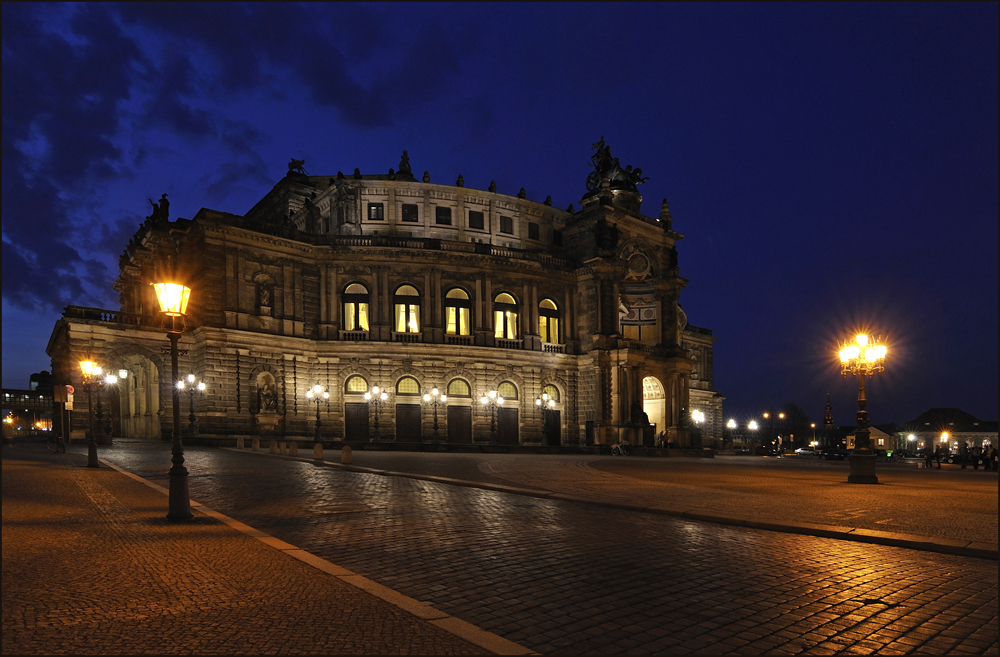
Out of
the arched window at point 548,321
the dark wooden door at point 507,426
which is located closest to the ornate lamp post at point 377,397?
the dark wooden door at point 507,426

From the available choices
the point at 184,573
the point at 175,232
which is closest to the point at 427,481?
the point at 184,573

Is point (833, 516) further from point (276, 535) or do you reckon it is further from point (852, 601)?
point (276, 535)

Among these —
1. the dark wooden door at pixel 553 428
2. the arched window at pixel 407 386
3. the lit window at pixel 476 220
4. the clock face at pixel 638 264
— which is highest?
the lit window at pixel 476 220

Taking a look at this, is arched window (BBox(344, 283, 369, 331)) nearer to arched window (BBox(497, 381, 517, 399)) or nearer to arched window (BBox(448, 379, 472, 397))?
arched window (BBox(448, 379, 472, 397))

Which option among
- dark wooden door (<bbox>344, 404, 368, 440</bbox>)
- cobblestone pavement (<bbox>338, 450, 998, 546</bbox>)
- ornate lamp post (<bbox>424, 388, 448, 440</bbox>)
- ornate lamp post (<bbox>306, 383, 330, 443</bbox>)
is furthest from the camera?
ornate lamp post (<bbox>424, 388, 448, 440</bbox>)

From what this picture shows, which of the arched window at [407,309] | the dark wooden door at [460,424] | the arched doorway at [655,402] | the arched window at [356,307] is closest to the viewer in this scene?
the arched window at [356,307]

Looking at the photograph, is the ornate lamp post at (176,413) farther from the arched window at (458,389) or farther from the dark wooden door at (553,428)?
the dark wooden door at (553,428)

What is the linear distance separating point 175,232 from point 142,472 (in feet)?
101

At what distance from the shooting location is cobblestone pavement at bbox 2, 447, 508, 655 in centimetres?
530

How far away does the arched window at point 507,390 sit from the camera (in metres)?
54.3

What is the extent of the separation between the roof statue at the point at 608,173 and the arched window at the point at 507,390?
21.3 metres

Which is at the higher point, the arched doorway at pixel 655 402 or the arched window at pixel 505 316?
the arched window at pixel 505 316

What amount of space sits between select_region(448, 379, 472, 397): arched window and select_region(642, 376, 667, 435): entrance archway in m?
16.8

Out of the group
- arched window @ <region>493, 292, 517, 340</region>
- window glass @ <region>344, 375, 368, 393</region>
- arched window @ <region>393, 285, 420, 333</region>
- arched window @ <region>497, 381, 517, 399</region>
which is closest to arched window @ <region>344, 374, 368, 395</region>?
window glass @ <region>344, 375, 368, 393</region>
